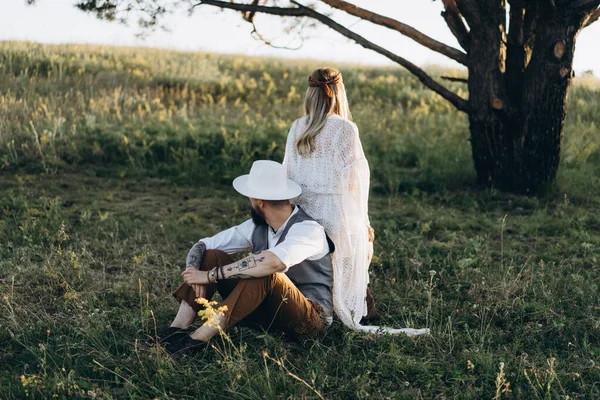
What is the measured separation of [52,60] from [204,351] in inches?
518

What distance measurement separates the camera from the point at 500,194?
8.97 meters

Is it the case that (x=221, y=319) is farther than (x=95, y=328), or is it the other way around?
(x=95, y=328)

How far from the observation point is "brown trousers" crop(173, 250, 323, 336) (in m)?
4.17

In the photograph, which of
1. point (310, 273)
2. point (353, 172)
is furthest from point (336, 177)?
point (310, 273)

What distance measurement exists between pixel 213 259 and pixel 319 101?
1.27 metres

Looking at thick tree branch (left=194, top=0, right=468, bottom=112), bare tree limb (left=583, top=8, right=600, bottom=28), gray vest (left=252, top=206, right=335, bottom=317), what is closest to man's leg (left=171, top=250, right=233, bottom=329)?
gray vest (left=252, top=206, right=335, bottom=317)

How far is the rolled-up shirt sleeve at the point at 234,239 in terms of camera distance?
4.68 meters

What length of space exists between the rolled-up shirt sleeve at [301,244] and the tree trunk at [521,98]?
4985 mm

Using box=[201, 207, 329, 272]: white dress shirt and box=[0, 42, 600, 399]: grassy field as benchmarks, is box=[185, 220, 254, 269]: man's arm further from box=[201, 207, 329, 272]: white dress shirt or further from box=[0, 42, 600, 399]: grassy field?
box=[0, 42, 600, 399]: grassy field

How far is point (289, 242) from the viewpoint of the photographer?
4164 millimetres

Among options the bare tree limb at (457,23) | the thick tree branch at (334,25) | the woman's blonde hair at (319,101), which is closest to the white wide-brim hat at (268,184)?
the woman's blonde hair at (319,101)

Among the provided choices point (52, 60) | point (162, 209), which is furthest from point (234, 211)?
point (52, 60)

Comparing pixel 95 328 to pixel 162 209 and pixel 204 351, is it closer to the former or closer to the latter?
pixel 204 351

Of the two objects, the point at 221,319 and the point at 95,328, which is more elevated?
the point at 221,319
